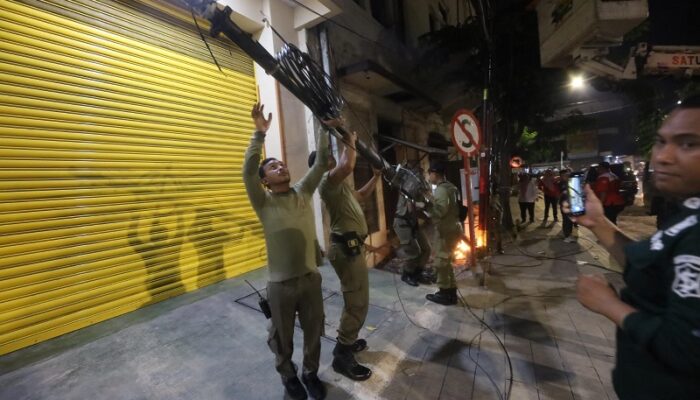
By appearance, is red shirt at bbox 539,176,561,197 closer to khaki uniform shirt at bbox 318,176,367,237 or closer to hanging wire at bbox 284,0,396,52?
hanging wire at bbox 284,0,396,52

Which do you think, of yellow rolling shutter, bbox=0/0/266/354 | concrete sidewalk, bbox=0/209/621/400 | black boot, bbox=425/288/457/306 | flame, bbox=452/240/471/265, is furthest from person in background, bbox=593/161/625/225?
yellow rolling shutter, bbox=0/0/266/354

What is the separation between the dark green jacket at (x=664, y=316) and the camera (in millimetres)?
1026

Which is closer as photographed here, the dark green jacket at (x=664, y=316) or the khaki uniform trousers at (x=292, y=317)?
the dark green jacket at (x=664, y=316)

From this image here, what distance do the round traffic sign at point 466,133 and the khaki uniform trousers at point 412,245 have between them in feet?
6.07

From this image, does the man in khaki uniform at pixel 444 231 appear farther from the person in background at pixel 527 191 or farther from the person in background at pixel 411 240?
the person in background at pixel 527 191

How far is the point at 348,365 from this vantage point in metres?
3.31

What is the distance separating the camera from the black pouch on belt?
3543 mm

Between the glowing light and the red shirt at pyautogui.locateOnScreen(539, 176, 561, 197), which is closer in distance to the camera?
the glowing light

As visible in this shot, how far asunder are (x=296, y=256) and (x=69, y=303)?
2.87 metres

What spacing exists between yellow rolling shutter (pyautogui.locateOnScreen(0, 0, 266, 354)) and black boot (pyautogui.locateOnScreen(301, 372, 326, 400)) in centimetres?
265

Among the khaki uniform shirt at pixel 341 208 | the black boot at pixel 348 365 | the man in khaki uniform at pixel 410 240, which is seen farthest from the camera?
the man in khaki uniform at pixel 410 240

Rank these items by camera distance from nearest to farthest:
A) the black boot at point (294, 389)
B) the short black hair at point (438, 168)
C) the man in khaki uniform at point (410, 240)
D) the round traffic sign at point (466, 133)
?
1. the black boot at point (294, 389)
2. the short black hair at point (438, 168)
3. the round traffic sign at point (466, 133)
4. the man in khaki uniform at point (410, 240)

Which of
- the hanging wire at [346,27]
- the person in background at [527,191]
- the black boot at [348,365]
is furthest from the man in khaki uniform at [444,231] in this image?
the person in background at [527,191]

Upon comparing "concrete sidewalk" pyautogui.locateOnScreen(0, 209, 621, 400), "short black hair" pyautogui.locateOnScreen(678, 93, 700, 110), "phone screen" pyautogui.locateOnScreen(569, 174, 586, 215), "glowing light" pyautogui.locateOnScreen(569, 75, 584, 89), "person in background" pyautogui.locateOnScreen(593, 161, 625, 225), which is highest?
"glowing light" pyautogui.locateOnScreen(569, 75, 584, 89)
